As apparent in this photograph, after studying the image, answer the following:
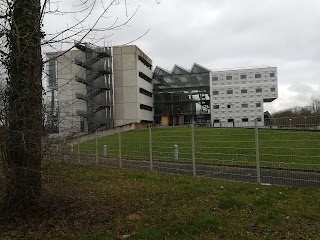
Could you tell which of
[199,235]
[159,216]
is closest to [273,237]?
[199,235]

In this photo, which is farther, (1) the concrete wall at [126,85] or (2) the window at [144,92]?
(2) the window at [144,92]

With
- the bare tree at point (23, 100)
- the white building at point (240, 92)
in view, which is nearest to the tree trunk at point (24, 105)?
the bare tree at point (23, 100)

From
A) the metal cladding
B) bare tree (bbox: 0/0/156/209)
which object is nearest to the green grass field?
bare tree (bbox: 0/0/156/209)

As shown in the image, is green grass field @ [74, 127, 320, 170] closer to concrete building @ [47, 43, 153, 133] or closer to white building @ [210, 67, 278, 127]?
concrete building @ [47, 43, 153, 133]

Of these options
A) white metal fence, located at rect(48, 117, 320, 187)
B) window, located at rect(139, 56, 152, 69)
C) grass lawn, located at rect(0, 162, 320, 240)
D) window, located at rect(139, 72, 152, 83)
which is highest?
window, located at rect(139, 56, 152, 69)

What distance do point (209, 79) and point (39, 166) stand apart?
67434 millimetres

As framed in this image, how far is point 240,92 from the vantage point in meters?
71.3

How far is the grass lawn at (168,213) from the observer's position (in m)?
5.14

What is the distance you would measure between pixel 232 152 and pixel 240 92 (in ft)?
203

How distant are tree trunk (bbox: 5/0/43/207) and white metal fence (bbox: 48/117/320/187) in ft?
1.40

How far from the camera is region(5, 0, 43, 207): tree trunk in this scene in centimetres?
556

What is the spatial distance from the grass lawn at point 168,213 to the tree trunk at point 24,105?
350mm

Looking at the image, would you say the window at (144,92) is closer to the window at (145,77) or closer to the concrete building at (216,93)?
the window at (145,77)

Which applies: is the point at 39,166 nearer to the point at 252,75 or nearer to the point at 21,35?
the point at 21,35
